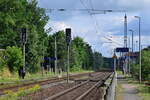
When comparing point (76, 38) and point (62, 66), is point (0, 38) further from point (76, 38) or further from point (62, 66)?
point (76, 38)

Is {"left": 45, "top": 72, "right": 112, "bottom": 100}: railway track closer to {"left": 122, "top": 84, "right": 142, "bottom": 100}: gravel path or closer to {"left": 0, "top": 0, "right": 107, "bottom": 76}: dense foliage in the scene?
{"left": 122, "top": 84, "right": 142, "bottom": 100}: gravel path

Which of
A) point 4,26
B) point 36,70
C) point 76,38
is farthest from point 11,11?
point 76,38

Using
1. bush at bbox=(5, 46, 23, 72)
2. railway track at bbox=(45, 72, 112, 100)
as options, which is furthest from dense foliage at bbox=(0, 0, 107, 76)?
railway track at bbox=(45, 72, 112, 100)

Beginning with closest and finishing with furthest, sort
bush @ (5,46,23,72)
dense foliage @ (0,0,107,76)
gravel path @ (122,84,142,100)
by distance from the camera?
gravel path @ (122,84,142,100)
bush @ (5,46,23,72)
dense foliage @ (0,0,107,76)

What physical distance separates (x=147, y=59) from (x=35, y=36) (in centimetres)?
3395

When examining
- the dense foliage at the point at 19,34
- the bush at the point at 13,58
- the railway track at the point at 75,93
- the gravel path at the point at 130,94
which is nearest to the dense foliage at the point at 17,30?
the dense foliage at the point at 19,34

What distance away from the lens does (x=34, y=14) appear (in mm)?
111250

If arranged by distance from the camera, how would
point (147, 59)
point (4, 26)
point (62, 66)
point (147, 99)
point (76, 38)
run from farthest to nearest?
point (76, 38), point (62, 66), point (4, 26), point (147, 59), point (147, 99)

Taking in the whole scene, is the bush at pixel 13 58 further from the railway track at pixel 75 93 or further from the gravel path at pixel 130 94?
the gravel path at pixel 130 94

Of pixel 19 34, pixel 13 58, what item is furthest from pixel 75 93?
pixel 19 34

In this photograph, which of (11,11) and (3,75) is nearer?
(3,75)

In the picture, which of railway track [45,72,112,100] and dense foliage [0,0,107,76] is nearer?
railway track [45,72,112,100]

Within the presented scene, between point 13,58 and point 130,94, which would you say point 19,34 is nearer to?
point 13,58

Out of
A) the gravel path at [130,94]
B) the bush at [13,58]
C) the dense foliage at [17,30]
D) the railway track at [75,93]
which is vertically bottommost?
the railway track at [75,93]
